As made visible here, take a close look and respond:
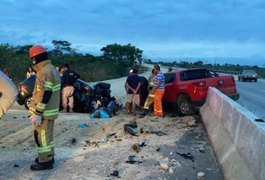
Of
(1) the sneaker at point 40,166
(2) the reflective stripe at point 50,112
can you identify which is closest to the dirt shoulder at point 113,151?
(1) the sneaker at point 40,166

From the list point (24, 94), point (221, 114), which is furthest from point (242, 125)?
point (24, 94)

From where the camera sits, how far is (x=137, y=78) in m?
16.8

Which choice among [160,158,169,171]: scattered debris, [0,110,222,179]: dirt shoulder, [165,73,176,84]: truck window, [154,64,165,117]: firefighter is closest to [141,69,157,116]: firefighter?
[154,64,165,117]: firefighter

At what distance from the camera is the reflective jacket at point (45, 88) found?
7828 mm

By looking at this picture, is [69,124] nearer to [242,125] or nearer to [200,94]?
[200,94]

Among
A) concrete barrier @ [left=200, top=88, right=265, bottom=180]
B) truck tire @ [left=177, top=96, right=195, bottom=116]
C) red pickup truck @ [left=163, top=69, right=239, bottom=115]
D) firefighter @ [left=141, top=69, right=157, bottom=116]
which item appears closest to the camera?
concrete barrier @ [left=200, top=88, right=265, bottom=180]

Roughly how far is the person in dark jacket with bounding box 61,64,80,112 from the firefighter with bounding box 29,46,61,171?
8.89m

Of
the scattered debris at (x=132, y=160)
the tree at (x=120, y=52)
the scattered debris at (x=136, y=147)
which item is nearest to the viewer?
the scattered debris at (x=132, y=160)

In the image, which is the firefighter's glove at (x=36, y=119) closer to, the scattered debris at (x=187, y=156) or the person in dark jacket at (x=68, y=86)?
the scattered debris at (x=187, y=156)

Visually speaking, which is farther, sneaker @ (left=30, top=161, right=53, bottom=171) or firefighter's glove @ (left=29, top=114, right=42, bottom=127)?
sneaker @ (left=30, top=161, right=53, bottom=171)

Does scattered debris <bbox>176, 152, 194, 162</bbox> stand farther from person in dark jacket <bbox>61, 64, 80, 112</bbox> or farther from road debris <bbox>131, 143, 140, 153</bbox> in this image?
person in dark jacket <bbox>61, 64, 80, 112</bbox>

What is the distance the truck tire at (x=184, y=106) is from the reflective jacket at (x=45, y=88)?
28.9 ft

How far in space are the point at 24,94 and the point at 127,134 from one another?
624 cm

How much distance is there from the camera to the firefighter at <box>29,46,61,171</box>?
7828mm
